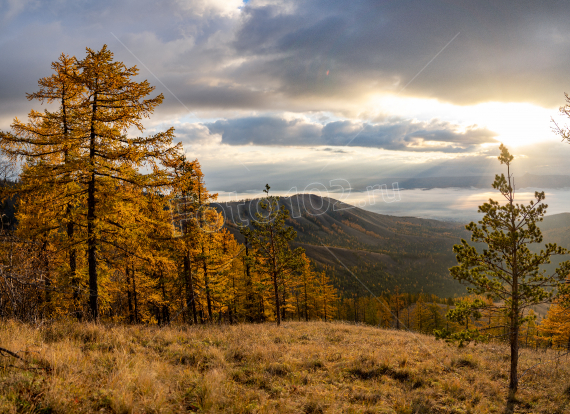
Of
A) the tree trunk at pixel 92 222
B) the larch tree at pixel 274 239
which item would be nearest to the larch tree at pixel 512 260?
the larch tree at pixel 274 239

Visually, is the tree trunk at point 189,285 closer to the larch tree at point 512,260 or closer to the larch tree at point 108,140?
the larch tree at point 108,140

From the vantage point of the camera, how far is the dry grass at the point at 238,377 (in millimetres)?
5090

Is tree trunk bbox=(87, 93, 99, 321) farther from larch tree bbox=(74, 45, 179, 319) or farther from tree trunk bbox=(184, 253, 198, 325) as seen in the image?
tree trunk bbox=(184, 253, 198, 325)

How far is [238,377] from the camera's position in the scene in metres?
7.30

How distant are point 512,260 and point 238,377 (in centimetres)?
980

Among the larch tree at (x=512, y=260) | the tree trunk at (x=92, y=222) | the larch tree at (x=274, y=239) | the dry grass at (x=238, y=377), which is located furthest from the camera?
the larch tree at (x=274, y=239)

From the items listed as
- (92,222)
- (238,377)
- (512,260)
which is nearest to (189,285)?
(92,222)

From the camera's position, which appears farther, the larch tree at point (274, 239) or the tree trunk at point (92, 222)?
the larch tree at point (274, 239)

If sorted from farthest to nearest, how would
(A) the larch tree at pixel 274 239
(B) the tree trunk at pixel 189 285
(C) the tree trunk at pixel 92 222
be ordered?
1. (B) the tree trunk at pixel 189 285
2. (A) the larch tree at pixel 274 239
3. (C) the tree trunk at pixel 92 222

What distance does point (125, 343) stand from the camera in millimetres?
8648

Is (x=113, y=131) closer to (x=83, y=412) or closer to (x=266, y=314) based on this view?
(x=83, y=412)

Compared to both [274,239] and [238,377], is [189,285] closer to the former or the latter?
[274,239]

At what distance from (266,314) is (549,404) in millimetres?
28989

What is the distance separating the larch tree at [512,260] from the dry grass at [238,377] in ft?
6.61
